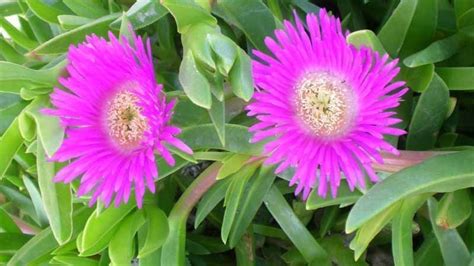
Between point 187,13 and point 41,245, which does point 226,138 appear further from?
point 41,245

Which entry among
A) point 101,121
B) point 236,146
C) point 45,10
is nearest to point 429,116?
point 236,146

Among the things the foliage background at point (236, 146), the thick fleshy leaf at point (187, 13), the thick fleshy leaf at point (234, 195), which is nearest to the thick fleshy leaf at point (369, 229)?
the foliage background at point (236, 146)

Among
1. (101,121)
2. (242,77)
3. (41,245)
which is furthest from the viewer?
(41,245)

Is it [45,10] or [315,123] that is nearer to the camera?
[315,123]

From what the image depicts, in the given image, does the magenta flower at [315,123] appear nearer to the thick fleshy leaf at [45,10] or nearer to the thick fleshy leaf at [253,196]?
the thick fleshy leaf at [253,196]

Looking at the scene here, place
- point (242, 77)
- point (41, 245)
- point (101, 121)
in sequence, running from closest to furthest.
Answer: point (242, 77) → point (101, 121) → point (41, 245)

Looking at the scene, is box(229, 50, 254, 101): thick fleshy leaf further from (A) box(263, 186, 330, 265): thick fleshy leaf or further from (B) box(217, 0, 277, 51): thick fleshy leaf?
(A) box(263, 186, 330, 265): thick fleshy leaf

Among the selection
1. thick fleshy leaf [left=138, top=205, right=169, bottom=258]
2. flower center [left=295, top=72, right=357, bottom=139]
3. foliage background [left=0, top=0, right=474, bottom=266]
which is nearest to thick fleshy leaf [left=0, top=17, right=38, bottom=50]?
foliage background [left=0, top=0, right=474, bottom=266]
